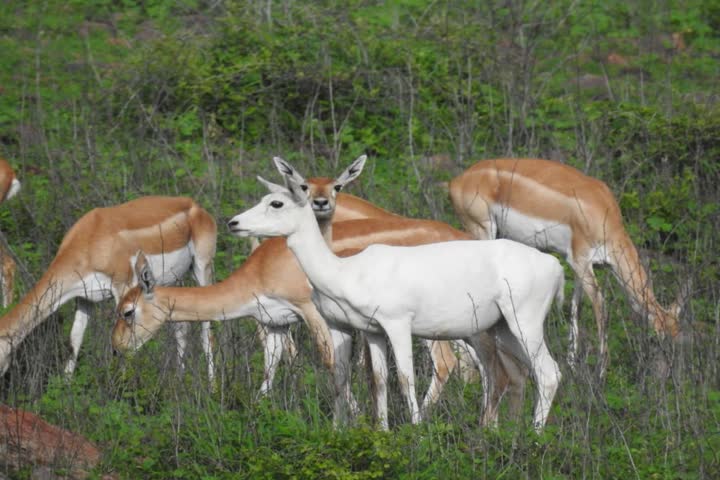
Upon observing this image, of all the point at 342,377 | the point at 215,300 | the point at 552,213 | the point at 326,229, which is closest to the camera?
the point at 342,377

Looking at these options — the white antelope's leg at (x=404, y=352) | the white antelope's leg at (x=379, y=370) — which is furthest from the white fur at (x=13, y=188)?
the white antelope's leg at (x=404, y=352)

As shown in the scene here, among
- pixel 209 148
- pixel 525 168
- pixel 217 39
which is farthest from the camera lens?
pixel 217 39

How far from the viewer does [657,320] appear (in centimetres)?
900

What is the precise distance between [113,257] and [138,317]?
42.9 inches

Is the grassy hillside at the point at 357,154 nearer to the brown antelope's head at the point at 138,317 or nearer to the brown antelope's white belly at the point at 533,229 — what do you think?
the brown antelope's head at the point at 138,317

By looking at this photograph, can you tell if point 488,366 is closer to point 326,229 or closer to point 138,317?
point 326,229

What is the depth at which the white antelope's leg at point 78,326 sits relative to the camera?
8.88 metres

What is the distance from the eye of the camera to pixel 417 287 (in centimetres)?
705

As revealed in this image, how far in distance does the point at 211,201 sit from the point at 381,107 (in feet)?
8.78

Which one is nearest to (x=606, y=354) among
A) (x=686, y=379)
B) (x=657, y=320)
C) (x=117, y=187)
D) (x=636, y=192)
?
(x=686, y=379)

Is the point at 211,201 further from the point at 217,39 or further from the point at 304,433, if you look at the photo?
the point at 304,433

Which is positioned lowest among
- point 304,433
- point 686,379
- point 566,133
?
point 566,133

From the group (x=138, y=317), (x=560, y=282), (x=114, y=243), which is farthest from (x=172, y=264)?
(x=560, y=282)

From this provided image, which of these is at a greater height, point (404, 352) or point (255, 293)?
point (404, 352)
